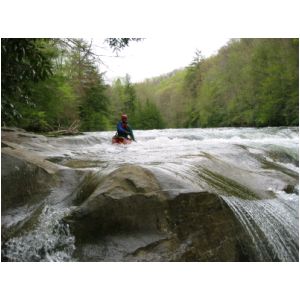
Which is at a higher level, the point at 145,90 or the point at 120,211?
the point at 145,90

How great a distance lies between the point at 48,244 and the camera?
3.39m

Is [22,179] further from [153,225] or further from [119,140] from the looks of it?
[119,140]

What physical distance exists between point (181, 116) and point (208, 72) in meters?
4.40

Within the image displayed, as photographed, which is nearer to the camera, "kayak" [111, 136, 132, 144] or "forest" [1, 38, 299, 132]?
"forest" [1, 38, 299, 132]

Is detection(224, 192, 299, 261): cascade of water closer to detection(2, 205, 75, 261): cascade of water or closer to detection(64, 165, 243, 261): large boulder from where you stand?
detection(64, 165, 243, 261): large boulder

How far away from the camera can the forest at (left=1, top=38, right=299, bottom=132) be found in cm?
461

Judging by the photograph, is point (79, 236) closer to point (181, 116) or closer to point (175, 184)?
point (175, 184)

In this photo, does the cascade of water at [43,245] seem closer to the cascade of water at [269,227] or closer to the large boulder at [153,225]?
the large boulder at [153,225]

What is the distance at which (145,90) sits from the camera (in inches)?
1176

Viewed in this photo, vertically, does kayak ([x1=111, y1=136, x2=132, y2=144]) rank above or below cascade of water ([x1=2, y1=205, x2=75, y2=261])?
above

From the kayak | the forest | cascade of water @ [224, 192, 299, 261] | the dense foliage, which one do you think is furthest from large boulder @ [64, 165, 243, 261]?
the dense foliage

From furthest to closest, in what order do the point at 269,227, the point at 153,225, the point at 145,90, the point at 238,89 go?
the point at 145,90 → the point at 238,89 → the point at 269,227 → the point at 153,225

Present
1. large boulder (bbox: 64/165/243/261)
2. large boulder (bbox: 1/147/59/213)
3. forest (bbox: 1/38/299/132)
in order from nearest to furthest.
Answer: large boulder (bbox: 64/165/243/261) → large boulder (bbox: 1/147/59/213) → forest (bbox: 1/38/299/132)

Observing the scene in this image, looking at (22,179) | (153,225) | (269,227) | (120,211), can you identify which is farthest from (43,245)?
(269,227)
